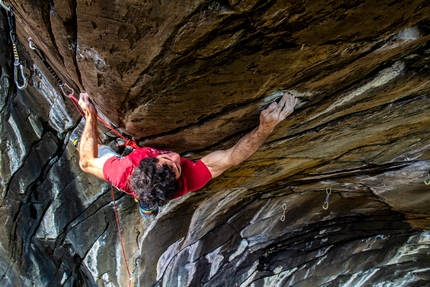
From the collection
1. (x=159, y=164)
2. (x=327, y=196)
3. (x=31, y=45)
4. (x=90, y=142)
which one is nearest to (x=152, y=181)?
(x=159, y=164)

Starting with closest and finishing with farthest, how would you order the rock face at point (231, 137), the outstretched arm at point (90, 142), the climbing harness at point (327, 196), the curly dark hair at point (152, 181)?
the rock face at point (231, 137) → the curly dark hair at point (152, 181) → the outstretched arm at point (90, 142) → the climbing harness at point (327, 196)

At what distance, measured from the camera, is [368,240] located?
6.57 m

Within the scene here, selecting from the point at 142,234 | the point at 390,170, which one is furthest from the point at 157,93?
the point at 390,170

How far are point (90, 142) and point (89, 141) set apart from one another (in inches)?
0.5

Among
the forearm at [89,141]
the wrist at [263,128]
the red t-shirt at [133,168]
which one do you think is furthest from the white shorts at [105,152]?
the wrist at [263,128]

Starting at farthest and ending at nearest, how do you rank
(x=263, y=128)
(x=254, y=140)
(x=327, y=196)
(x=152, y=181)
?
1. (x=327, y=196)
2. (x=254, y=140)
3. (x=263, y=128)
4. (x=152, y=181)

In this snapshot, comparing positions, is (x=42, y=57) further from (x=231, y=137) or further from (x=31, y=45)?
(x=231, y=137)

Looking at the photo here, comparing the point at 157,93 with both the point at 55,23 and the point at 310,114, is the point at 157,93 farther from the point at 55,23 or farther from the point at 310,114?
the point at 310,114

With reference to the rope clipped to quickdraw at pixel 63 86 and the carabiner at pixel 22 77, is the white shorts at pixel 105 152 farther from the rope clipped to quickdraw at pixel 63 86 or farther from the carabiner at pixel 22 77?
the carabiner at pixel 22 77

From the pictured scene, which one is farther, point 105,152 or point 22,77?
point 22,77

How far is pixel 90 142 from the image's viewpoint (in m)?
2.89

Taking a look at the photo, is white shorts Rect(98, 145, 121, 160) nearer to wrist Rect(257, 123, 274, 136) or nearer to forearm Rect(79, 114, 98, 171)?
forearm Rect(79, 114, 98, 171)

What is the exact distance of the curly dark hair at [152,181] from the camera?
2.55 m

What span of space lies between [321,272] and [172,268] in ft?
12.0
